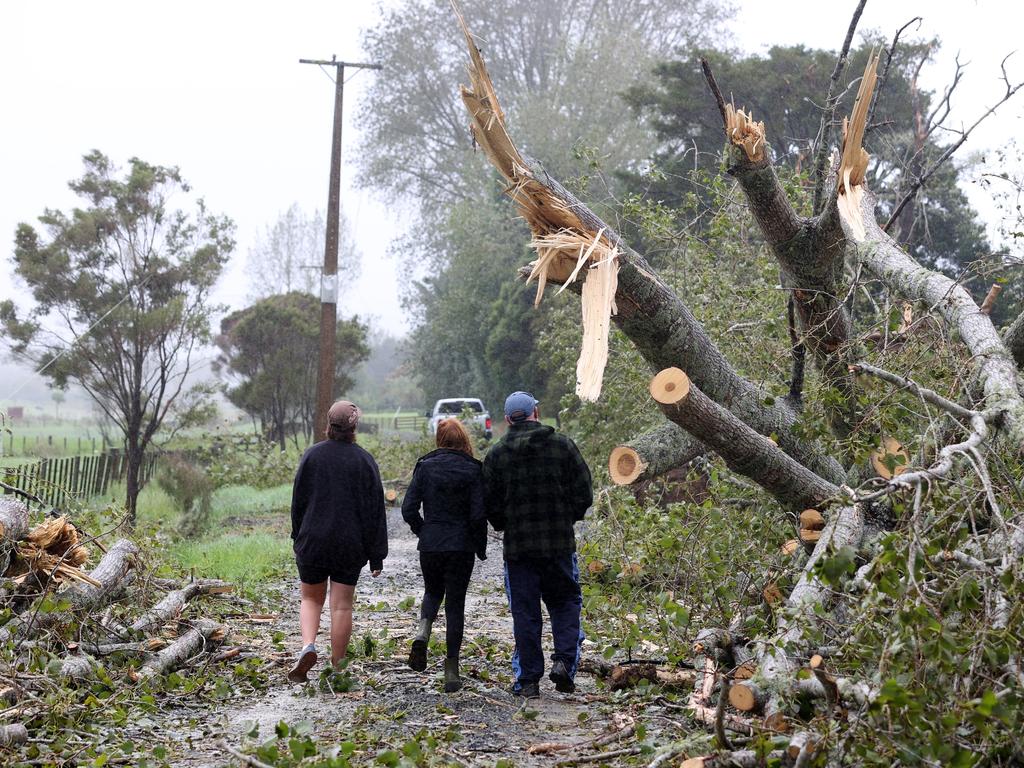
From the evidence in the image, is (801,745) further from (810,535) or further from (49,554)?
(49,554)

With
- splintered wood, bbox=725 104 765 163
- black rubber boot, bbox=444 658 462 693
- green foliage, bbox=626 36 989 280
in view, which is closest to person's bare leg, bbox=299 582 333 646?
black rubber boot, bbox=444 658 462 693

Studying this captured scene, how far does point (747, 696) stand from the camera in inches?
159

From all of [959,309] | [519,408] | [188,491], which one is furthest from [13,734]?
[188,491]

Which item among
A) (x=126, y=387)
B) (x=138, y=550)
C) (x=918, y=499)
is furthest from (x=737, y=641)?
(x=126, y=387)

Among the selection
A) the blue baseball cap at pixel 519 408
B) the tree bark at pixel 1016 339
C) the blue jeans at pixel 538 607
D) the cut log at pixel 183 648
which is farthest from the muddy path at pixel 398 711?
the tree bark at pixel 1016 339

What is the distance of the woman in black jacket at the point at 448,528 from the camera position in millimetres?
5637

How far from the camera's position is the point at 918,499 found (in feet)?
10.8

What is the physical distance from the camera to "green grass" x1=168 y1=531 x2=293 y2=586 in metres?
9.16

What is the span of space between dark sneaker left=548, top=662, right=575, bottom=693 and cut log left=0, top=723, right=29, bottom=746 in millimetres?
2507

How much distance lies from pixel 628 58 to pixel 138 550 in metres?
32.6

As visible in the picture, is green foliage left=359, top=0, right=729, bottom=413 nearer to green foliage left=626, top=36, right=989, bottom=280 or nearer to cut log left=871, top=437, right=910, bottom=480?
green foliage left=626, top=36, right=989, bottom=280

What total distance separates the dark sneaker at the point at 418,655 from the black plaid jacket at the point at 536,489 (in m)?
0.68

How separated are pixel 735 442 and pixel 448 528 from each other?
→ 160 cm

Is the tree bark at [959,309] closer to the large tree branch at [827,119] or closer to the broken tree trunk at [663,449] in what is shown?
the large tree branch at [827,119]
